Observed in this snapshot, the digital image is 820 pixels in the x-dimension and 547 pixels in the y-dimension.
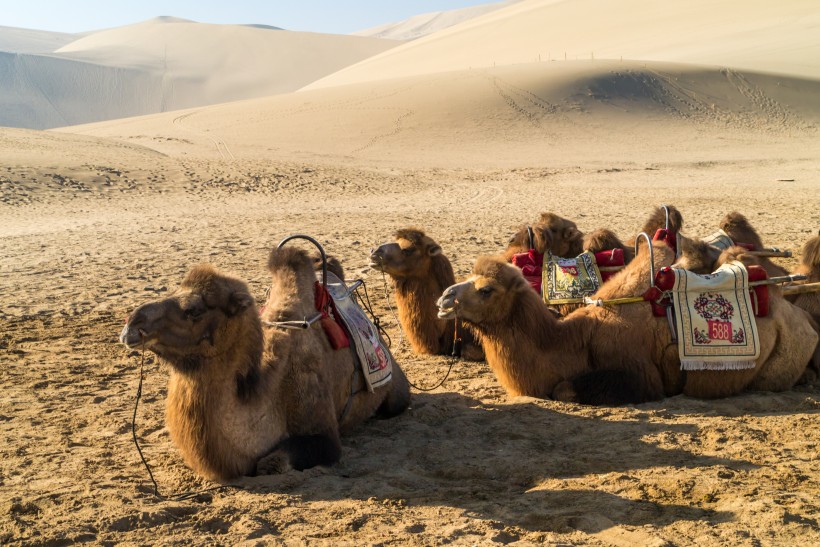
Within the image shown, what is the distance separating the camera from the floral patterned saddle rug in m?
6.16

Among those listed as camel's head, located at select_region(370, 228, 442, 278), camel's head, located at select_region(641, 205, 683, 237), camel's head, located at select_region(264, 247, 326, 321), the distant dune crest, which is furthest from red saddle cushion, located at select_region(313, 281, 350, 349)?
the distant dune crest

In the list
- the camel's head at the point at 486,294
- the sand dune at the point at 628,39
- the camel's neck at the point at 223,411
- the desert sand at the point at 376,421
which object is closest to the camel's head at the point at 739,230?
the desert sand at the point at 376,421

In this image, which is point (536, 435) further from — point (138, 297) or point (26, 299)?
point (26, 299)

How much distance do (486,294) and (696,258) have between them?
6.36ft

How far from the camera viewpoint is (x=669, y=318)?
688 centimetres

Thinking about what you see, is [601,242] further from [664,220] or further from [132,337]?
[132,337]

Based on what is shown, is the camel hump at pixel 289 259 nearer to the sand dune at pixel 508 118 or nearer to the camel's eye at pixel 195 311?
the camel's eye at pixel 195 311

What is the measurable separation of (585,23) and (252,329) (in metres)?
81.2

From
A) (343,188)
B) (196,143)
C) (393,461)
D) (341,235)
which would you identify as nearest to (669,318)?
(393,461)

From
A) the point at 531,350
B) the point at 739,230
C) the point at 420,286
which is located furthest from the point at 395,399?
the point at 739,230

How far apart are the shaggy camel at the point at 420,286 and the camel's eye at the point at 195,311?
375cm

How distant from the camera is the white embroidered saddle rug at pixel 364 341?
6.16 metres

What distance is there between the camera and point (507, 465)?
5.46 meters

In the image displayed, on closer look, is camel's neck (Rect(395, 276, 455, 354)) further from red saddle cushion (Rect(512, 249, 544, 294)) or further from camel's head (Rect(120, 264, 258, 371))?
camel's head (Rect(120, 264, 258, 371))
